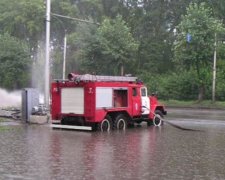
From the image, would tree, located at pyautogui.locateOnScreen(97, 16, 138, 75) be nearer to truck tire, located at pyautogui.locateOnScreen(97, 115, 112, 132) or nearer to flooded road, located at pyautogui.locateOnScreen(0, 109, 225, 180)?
truck tire, located at pyautogui.locateOnScreen(97, 115, 112, 132)

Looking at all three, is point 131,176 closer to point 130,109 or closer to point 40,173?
point 40,173

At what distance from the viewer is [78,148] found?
51.6 ft

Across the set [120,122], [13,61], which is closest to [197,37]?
[120,122]

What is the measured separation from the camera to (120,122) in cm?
2286

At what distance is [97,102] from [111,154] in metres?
7.48

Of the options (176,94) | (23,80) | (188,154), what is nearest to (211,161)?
(188,154)

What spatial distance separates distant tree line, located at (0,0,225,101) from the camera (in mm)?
45781

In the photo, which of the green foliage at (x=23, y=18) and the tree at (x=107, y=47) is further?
the green foliage at (x=23, y=18)

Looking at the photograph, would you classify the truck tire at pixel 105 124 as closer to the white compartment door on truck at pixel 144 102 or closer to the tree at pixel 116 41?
the white compartment door on truck at pixel 144 102

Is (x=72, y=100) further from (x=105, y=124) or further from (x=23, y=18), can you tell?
(x=23, y=18)

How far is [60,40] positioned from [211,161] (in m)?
66.5

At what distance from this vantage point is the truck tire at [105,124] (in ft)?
71.7

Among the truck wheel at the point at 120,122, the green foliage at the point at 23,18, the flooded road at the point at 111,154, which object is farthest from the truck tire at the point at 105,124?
the green foliage at the point at 23,18

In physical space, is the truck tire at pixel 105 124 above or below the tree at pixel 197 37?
below
